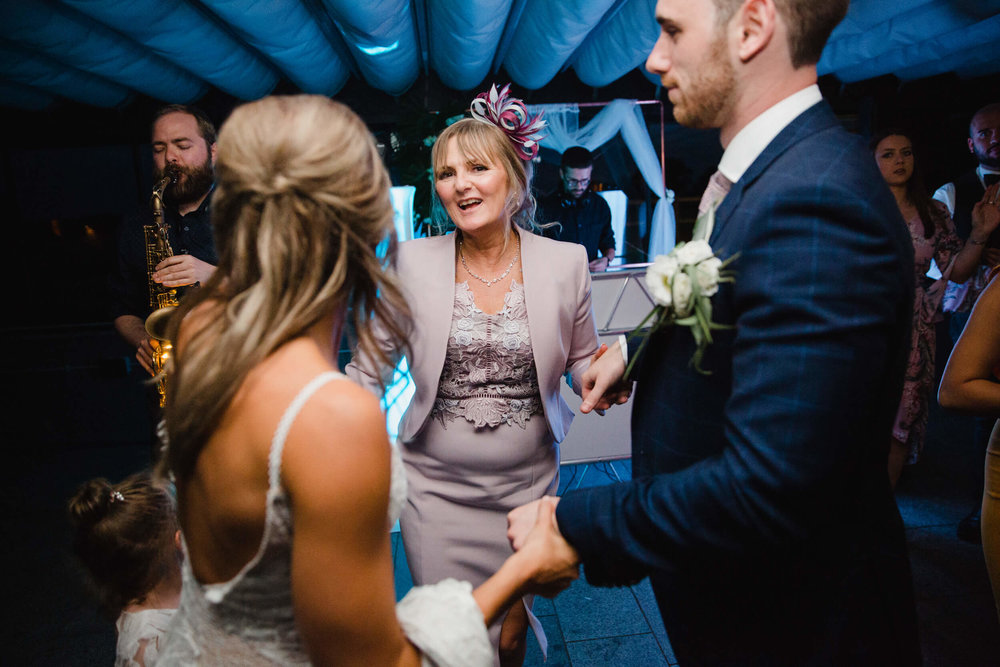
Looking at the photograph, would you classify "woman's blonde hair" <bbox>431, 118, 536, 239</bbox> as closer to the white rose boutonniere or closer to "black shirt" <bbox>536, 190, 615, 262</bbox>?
the white rose boutonniere

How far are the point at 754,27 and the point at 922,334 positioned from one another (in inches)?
122

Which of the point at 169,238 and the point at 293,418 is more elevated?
the point at 169,238

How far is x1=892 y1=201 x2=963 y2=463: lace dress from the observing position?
11.0 ft

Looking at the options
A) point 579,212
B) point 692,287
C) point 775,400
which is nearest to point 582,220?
point 579,212

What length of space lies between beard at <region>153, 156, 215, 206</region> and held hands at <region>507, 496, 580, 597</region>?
6.92 feet

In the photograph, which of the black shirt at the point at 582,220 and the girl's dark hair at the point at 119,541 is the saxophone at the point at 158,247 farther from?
the black shirt at the point at 582,220

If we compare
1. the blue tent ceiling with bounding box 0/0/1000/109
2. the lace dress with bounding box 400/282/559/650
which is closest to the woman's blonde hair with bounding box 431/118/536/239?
the lace dress with bounding box 400/282/559/650

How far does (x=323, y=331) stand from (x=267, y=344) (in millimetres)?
100

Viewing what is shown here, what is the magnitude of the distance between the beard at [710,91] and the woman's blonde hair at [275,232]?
1.89 ft

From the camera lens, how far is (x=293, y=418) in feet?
2.67

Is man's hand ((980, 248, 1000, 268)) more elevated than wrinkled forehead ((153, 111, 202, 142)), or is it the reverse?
wrinkled forehead ((153, 111, 202, 142))

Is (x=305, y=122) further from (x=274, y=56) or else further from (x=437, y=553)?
(x=274, y=56)

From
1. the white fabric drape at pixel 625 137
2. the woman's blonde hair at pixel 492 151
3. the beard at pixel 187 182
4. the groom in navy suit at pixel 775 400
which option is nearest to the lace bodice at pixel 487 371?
the woman's blonde hair at pixel 492 151

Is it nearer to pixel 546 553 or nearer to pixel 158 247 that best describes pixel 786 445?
pixel 546 553
